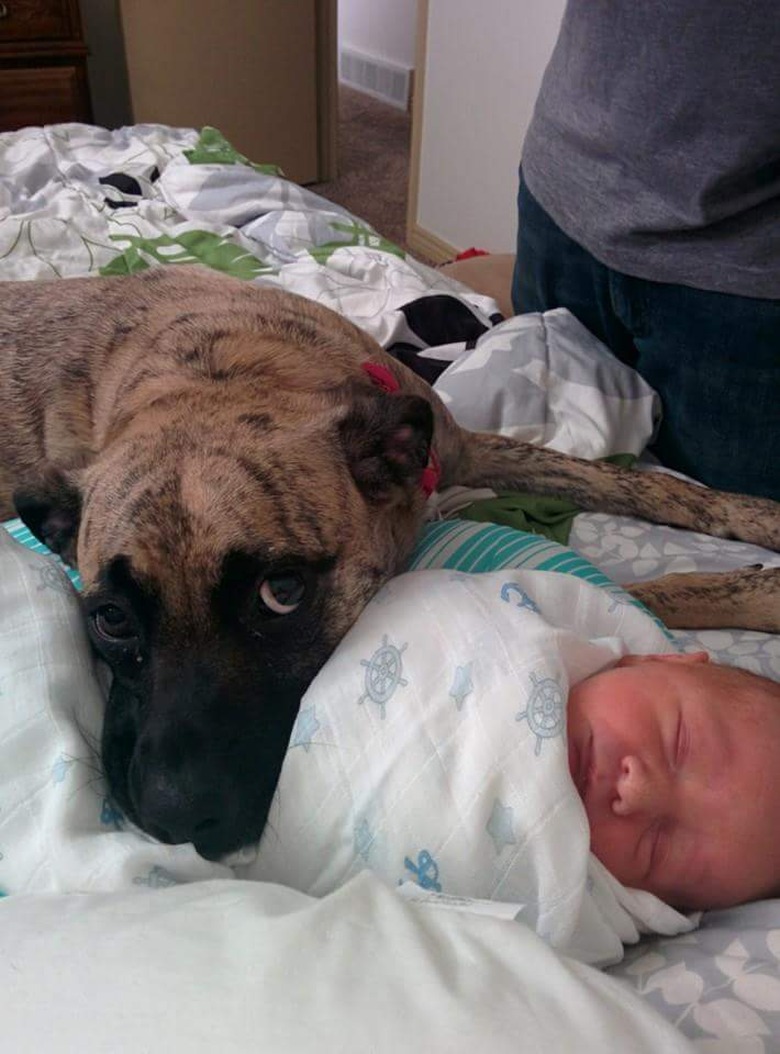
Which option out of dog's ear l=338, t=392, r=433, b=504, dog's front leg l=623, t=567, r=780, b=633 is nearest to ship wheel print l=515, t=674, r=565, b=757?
dog's ear l=338, t=392, r=433, b=504

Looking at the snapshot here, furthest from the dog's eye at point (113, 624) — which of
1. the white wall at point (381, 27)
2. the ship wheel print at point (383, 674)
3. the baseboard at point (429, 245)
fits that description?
the white wall at point (381, 27)

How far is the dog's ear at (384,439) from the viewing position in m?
1.34

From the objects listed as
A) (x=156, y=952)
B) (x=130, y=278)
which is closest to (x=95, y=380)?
(x=130, y=278)

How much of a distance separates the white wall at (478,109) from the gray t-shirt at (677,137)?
198 cm

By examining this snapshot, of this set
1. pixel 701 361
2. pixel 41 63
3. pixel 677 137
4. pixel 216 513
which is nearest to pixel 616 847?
pixel 216 513

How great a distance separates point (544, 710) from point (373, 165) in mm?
6254

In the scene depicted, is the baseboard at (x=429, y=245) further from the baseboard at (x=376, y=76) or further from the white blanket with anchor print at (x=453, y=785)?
the white blanket with anchor print at (x=453, y=785)

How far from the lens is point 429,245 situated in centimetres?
525

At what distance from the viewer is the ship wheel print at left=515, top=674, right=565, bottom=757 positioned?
3.40 ft

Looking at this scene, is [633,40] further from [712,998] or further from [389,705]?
[712,998]

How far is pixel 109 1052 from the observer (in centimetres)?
64

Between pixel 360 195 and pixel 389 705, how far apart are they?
5660 mm

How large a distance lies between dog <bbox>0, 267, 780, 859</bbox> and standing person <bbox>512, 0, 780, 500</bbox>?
21.3 inches

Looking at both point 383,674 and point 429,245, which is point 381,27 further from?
point 383,674
